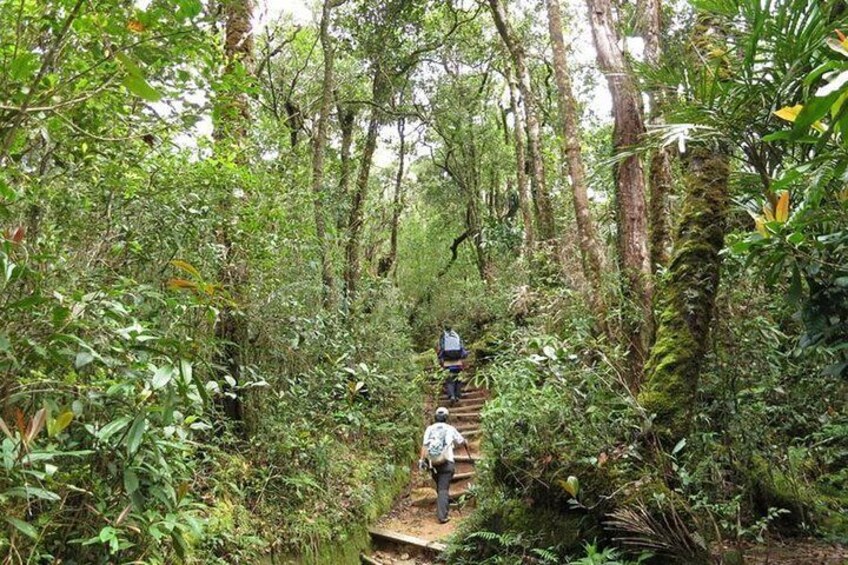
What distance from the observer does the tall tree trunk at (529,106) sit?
8633 millimetres

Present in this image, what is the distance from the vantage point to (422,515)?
729 centimetres

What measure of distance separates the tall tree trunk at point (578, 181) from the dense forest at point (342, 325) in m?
0.03

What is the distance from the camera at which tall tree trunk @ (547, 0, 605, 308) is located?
6104mm

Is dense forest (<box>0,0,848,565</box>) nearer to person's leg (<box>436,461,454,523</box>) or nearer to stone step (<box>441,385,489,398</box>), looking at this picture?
person's leg (<box>436,461,454,523</box>)

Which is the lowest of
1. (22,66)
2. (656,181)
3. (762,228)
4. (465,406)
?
(465,406)

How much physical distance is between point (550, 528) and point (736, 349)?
209cm

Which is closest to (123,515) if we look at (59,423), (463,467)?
(59,423)

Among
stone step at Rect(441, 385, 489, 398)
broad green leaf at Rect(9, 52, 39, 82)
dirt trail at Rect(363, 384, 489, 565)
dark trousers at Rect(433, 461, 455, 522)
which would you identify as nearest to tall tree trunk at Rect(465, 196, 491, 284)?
stone step at Rect(441, 385, 489, 398)

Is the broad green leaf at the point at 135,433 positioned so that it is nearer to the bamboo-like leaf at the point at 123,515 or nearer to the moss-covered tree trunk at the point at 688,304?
the bamboo-like leaf at the point at 123,515

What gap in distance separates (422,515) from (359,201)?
251 inches

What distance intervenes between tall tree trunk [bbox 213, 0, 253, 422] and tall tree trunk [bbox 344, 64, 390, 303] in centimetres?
377

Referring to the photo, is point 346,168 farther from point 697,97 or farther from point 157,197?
point 697,97

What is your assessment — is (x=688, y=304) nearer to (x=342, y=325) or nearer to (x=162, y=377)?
(x=162, y=377)

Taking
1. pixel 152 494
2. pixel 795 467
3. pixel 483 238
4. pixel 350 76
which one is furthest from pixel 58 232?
pixel 483 238
